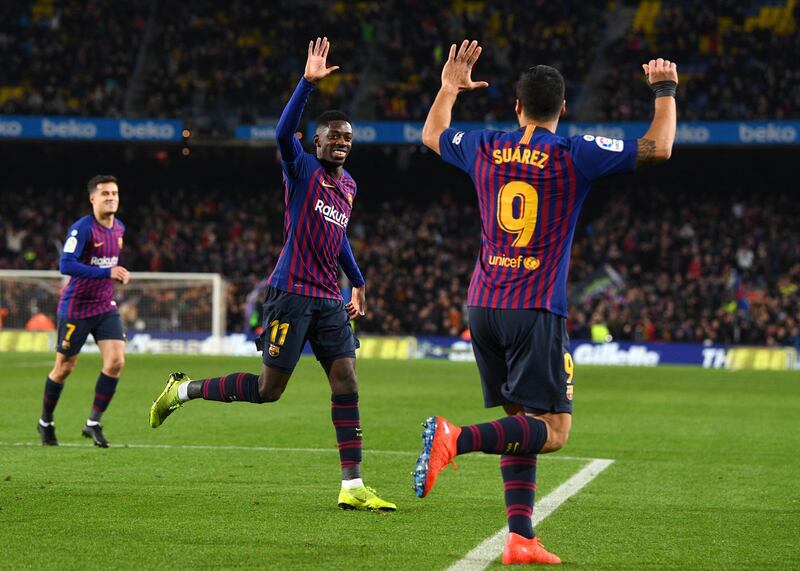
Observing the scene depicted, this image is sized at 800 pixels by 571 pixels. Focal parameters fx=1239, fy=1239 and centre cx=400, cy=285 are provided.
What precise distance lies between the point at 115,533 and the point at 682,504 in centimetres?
354

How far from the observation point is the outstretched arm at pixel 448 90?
19.1 ft

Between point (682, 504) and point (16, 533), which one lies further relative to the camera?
point (682, 504)

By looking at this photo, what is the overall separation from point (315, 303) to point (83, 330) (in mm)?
4142

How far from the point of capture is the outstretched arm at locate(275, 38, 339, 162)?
6844 millimetres

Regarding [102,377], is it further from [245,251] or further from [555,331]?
[245,251]

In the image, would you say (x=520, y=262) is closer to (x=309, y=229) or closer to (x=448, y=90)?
(x=448, y=90)

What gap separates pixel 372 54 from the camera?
3997 centimetres

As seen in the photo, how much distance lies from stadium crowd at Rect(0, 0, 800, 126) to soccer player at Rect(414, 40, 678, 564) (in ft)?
99.8

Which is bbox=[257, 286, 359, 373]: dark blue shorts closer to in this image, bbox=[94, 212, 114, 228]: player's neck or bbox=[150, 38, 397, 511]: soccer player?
bbox=[150, 38, 397, 511]: soccer player

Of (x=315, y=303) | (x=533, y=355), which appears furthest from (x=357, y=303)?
(x=533, y=355)

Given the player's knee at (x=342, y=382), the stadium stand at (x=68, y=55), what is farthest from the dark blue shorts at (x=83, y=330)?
the stadium stand at (x=68, y=55)

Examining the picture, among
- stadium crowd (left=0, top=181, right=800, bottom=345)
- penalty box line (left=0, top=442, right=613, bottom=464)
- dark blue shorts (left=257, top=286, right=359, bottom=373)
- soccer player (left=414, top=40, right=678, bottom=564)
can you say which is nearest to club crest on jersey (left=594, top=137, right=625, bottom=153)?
soccer player (left=414, top=40, right=678, bottom=564)

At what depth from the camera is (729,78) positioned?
3531cm

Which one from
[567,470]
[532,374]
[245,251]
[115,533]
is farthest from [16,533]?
[245,251]
